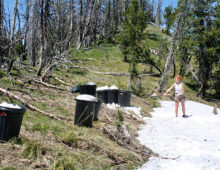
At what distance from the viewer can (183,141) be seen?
5762mm

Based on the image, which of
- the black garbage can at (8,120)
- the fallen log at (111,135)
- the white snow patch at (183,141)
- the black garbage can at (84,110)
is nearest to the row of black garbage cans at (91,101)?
the black garbage can at (84,110)

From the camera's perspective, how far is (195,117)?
909 cm

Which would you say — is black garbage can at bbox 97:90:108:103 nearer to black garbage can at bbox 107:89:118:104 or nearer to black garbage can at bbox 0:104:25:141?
black garbage can at bbox 107:89:118:104

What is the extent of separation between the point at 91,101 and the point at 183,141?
2.47m

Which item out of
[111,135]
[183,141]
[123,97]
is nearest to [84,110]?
[111,135]

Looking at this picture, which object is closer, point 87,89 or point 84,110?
point 84,110

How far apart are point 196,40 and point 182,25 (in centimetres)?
417

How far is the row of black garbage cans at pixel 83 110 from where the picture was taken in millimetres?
3627

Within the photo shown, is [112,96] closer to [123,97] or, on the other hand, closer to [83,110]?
[123,97]

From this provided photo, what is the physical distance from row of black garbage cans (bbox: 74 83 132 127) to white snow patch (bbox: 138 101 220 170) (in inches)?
55.1

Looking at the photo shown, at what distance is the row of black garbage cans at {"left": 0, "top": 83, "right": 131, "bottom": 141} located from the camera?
11.9ft

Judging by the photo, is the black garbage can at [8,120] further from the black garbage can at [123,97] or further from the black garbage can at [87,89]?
the black garbage can at [123,97]

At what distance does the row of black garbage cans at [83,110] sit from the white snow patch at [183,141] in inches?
56.6

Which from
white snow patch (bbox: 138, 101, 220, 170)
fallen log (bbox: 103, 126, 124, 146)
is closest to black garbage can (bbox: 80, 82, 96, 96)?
white snow patch (bbox: 138, 101, 220, 170)
